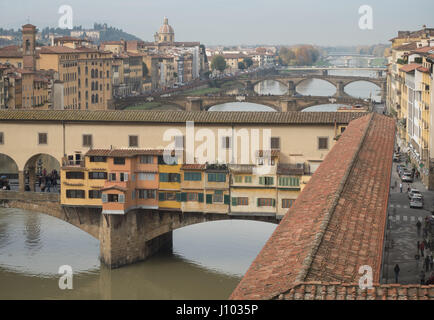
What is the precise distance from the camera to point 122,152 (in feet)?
78.7

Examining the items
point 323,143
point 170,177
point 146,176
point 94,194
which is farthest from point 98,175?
point 323,143

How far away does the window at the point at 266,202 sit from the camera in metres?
23.1

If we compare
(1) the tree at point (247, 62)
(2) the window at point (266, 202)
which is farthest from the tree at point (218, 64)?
(2) the window at point (266, 202)

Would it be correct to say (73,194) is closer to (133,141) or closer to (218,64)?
(133,141)

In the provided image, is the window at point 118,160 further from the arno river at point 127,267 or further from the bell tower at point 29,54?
the bell tower at point 29,54

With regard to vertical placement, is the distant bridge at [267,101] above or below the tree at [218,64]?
below

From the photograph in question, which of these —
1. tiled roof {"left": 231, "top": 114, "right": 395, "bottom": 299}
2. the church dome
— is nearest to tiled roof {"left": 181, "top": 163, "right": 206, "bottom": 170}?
tiled roof {"left": 231, "top": 114, "right": 395, "bottom": 299}

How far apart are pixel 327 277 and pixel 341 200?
318 cm

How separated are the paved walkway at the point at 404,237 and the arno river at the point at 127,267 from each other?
13.2ft

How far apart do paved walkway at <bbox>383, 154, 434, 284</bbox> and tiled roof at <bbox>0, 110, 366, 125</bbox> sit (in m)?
3.50

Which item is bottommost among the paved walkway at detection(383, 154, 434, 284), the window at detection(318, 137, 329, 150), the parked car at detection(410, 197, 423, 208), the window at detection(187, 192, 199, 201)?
the paved walkway at detection(383, 154, 434, 284)

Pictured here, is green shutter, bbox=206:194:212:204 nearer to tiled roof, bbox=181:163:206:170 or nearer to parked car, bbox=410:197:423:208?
tiled roof, bbox=181:163:206:170

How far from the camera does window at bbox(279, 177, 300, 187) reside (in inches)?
901
